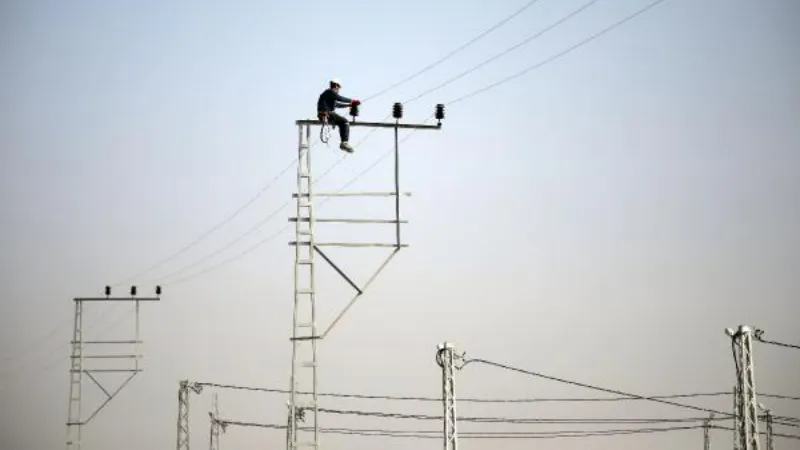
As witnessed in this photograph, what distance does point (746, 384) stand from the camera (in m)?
26.4

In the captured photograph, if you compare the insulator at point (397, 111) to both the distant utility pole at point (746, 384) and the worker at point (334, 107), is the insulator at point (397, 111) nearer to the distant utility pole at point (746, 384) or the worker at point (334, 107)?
the worker at point (334, 107)

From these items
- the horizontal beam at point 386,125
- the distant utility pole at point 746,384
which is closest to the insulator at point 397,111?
the horizontal beam at point 386,125

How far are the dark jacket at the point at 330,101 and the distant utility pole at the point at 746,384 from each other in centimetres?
1143

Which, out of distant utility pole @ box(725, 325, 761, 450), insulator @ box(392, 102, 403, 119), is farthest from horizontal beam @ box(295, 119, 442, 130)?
distant utility pole @ box(725, 325, 761, 450)

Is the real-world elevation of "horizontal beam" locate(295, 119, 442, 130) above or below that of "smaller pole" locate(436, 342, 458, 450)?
above

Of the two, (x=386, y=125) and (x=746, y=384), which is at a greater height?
(x=386, y=125)

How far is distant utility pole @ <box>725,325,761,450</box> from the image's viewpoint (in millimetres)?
25969

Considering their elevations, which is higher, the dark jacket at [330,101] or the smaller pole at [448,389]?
the dark jacket at [330,101]

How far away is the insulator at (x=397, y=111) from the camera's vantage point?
2698 cm

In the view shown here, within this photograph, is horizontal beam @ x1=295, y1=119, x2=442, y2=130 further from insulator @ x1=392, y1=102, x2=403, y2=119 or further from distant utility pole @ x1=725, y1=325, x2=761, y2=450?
distant utility pole @ x1=725, y1=325, x2=761, y2=450

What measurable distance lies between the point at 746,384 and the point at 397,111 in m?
11.3

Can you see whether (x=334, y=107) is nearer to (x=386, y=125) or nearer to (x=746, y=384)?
(x=386, y=125)

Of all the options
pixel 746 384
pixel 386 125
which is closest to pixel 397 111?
pixel 386 125

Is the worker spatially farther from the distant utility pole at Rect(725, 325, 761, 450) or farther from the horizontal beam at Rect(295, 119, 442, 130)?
the distant utility pole at Rect(725, 325, 761, 450)
